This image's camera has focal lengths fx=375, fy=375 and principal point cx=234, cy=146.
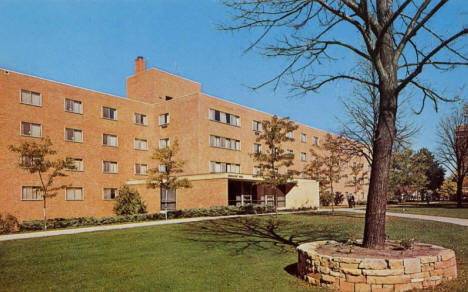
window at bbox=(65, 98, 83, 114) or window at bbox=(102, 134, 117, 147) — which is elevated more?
window at bbox=(65, 98, 83, 114)

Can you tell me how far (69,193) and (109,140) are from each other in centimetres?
622

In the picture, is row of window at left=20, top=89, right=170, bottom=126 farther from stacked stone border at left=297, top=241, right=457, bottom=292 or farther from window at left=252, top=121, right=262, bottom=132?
stacked stone border at left=297, top=241, right=457, bottom=292

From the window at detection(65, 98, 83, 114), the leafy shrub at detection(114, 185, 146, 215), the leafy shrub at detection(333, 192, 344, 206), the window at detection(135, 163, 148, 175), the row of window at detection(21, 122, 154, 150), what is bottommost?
the leafy shrub at detection(333, 192, 344, 206)

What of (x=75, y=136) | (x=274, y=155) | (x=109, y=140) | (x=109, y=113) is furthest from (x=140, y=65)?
(x=274, y=155)

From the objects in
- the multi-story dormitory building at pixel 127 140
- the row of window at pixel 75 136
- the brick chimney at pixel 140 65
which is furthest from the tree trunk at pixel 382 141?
the brick chimney at pixel 140 65

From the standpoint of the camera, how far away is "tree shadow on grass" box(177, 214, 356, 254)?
13.2 m

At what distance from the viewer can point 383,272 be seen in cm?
706

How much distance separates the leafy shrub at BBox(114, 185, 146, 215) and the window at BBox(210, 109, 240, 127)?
410 inches

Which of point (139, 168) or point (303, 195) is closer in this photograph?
point (139, 168)

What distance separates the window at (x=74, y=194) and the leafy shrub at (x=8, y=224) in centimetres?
482

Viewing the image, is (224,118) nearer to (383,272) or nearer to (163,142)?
(163,142)

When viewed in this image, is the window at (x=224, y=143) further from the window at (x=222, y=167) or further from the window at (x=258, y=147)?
the window at (x=258, y=147)

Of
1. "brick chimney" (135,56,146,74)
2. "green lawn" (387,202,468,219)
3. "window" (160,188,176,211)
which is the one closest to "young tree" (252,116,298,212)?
"window" (160,188,176,211)

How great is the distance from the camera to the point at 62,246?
1342cm
